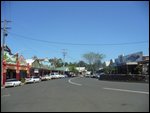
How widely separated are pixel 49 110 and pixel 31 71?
69.3 m

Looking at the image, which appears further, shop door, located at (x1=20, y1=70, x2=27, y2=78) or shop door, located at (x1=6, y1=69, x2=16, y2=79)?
shop door, located at (x1=20, y1=70, x2=27, y2=78)

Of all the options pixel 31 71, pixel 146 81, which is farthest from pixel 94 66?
pixel 146 81

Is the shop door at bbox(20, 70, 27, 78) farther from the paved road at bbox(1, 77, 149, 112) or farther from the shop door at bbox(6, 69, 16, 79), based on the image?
the paved road at bbox(1, 77, 149, 112)

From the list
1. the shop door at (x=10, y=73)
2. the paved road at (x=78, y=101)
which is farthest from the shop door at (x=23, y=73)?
the paved road at (x=78, y=101)

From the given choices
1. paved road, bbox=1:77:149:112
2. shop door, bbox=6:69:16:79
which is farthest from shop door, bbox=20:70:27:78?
paved road, bbox=1:77:149:112

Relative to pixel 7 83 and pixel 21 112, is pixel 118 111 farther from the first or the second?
pixel 7 83

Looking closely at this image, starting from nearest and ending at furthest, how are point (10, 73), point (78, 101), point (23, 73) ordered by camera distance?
point (78, 101) → point (10, 73) → point (23, 73)

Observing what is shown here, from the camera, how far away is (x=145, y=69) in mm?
62469

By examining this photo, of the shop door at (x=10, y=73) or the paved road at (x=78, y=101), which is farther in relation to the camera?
the shop door at (x=10, y=73)

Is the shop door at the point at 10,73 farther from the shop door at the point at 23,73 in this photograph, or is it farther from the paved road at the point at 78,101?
the paved road at the point at 78,101

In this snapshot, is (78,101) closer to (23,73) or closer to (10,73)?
(10,73)

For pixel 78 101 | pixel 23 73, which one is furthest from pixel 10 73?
pixel 78 101

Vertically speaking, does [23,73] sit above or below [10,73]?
above

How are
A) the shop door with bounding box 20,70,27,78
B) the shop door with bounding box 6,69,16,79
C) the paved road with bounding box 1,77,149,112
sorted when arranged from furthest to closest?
Result: the shop door with bounding box 20,70,27,78
the shop door with bounding box 6,69,16,79
the paved road with bounding box 1,77,149,112
